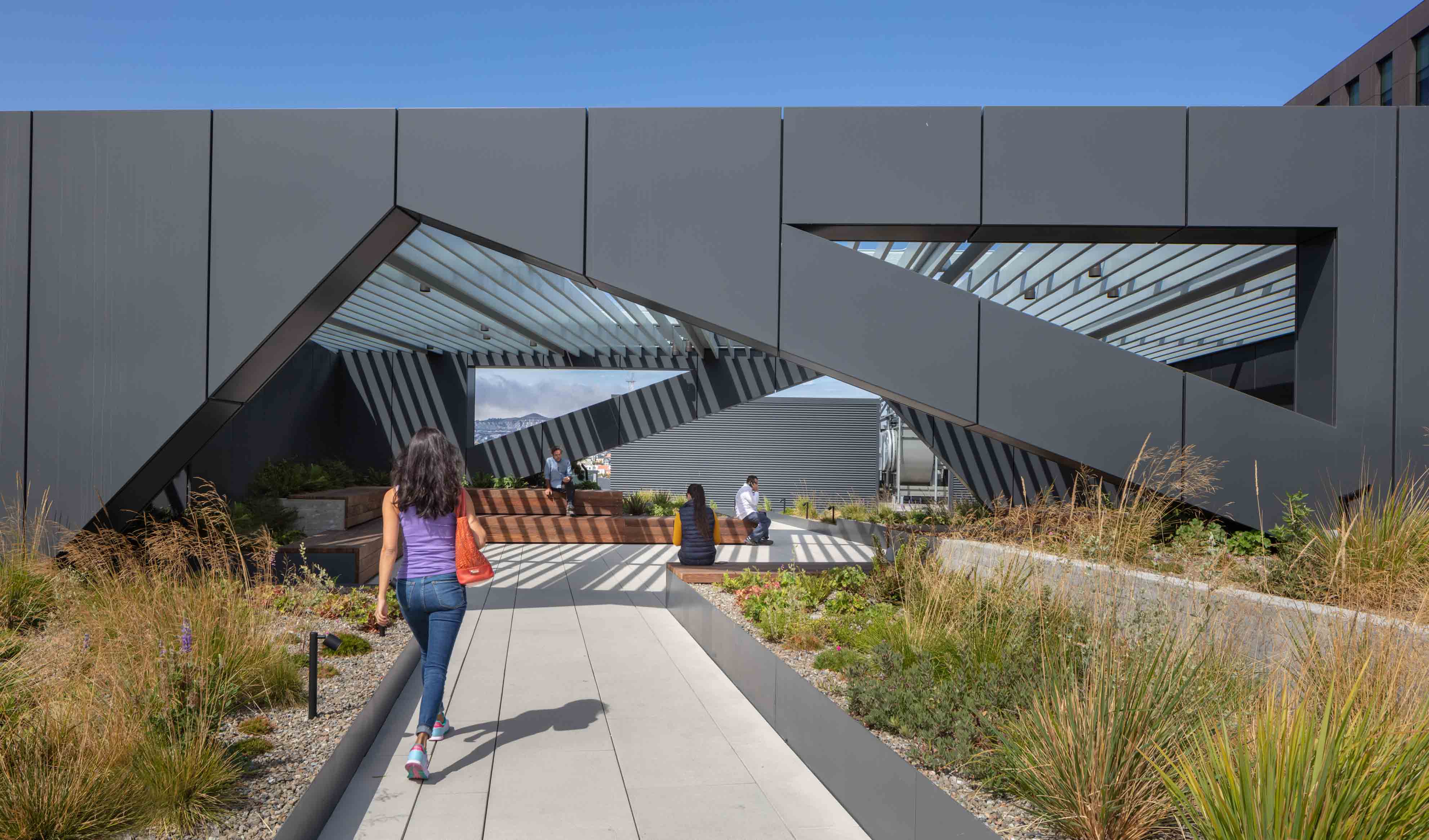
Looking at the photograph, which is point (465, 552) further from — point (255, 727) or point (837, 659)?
point (837, 659)

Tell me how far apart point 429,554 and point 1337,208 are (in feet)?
24.0

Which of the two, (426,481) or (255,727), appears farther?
(426,481)

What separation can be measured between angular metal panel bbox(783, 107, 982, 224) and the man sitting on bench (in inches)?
384

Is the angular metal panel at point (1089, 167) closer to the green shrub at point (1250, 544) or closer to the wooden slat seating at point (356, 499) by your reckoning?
the green shrub at point (1250, 544)

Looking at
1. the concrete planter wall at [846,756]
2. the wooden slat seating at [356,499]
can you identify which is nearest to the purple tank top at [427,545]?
the concrete planter wall at [846,756]

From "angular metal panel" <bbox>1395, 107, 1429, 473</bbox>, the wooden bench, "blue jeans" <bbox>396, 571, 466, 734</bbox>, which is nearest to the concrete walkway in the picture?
"blue jeans" <bbox>396, 571, 466, 734</bbox>

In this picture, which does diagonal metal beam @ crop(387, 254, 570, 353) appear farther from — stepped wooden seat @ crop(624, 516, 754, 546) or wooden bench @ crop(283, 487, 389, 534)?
stepped wooden seat @ crop(624, 516, 754, 546)

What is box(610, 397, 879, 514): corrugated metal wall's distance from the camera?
26.6 meters

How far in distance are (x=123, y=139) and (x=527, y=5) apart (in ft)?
13.5

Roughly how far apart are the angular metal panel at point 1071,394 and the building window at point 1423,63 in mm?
27668

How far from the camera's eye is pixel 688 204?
22.0 ft

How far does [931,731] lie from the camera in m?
3.33

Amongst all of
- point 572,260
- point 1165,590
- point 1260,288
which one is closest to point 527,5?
point 572,260

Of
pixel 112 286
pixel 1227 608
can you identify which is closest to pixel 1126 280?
pixel 1227 608
